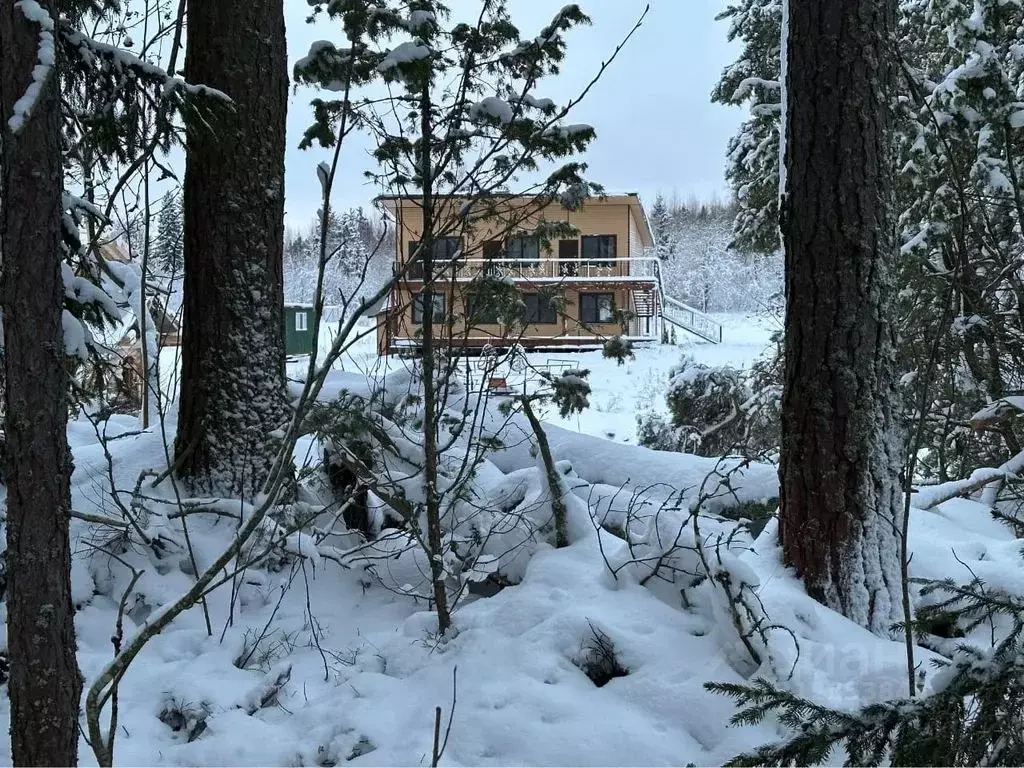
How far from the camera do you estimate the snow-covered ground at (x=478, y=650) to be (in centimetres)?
304

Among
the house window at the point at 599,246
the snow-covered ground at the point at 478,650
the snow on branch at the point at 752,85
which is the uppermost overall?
the house window at the point at 599,246

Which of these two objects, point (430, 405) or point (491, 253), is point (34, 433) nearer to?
point (430, 405)

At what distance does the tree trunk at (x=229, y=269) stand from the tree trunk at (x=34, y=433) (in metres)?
2.79

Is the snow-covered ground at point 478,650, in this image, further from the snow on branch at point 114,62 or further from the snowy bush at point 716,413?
the snowy bush at point 716,413

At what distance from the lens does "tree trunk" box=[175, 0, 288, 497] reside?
491cm

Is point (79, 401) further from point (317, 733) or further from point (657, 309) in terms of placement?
point (657, 309)

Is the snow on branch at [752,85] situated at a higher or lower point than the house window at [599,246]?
lower

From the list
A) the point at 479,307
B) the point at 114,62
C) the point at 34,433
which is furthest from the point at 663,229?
the point at 34,433

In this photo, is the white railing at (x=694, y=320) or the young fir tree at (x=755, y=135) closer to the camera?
the young fir tree at (x=755, y=135)

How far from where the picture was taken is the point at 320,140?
3338 millimetres

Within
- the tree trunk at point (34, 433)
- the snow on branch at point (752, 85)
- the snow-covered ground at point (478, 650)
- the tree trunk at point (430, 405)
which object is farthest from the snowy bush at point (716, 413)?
the tree trunk at point (34, 433)

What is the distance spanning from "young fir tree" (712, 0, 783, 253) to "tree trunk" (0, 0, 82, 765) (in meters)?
7.44

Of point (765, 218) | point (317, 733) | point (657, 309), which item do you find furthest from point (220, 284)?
point (657, 309)

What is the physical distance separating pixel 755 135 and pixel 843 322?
7729 mm
